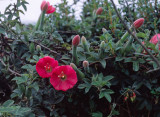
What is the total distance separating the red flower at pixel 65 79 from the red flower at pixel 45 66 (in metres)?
0.04

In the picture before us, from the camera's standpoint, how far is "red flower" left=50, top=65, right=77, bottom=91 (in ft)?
3.25

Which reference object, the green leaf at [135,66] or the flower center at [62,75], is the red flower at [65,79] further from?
the green leaf at [135,66]

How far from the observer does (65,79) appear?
1028 mm

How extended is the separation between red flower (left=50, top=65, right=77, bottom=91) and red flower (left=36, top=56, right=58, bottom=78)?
0.04 metres

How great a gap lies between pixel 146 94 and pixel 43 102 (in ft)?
1.90

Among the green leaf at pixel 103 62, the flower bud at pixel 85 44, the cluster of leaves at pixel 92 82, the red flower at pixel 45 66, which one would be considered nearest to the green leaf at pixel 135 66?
the cluster of leaves at pixel 92 82

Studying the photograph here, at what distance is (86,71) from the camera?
1.06 metres

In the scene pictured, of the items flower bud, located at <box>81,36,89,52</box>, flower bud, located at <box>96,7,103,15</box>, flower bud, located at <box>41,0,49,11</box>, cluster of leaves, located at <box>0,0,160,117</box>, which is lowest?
cluster of leaves, located at <box>0,0,160,117</box>

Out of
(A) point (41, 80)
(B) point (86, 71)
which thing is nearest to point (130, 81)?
(B) point (86, 71)

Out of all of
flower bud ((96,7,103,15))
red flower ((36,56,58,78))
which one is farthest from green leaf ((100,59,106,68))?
flower bud ((96,7,103,15))

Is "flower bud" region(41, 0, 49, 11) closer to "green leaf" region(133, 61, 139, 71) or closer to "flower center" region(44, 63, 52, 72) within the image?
"flower center" region(44, 63, 52, 72)

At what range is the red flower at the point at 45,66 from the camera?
3.32 ft

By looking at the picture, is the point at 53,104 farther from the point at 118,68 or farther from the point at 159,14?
the point at 159,14

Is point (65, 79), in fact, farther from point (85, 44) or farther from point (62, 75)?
point (85, 44)
